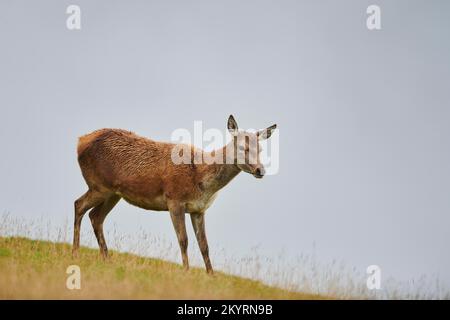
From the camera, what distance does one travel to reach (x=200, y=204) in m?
13.4

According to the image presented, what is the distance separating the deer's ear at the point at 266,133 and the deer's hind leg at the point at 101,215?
158 inches

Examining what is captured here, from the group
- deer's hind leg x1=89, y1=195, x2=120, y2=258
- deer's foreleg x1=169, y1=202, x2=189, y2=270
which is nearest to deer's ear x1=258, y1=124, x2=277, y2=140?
deer's foreleg x1=169, y1=202, x2=189, y2=270

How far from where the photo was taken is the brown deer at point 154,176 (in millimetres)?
13156

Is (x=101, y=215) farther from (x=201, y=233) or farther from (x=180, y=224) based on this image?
(x=201, y=233)

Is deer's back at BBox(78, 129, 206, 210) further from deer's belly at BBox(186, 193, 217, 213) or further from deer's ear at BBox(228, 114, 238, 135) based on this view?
deer's ear at BBox(228, 114, 238, 135)

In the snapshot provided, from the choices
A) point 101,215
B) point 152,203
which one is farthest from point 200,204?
point 101,215

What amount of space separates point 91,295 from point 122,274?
75.3 inches

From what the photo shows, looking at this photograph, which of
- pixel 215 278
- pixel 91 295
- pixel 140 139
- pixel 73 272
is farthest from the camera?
pixel 140 139

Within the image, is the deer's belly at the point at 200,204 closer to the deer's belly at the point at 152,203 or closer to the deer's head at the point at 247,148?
the deer's belly at the point at 152,203

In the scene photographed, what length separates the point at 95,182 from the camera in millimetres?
14453

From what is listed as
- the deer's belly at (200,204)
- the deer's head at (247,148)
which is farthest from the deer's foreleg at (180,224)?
the deer's head at (247,148)

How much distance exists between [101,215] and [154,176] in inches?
75.5
